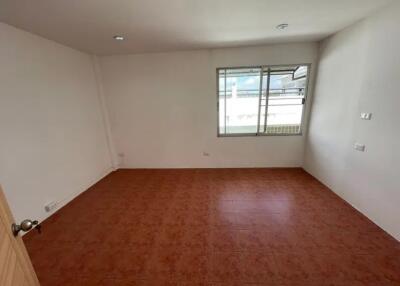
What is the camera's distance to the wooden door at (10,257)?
79 cm

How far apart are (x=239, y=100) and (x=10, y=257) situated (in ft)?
12.7

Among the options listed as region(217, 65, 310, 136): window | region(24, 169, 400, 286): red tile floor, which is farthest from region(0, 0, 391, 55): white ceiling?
region(24, 169, 400, 286): red tile floor

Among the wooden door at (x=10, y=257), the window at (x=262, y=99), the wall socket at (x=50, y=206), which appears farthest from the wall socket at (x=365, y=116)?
the wall socket at (x=50, y=206)

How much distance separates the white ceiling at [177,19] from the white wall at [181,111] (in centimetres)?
53

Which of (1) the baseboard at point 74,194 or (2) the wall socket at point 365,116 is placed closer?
(2) the wall socket at point 365,116

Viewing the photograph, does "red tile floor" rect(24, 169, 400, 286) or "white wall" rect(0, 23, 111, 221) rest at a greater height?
"white wall" rect(0, 23, 111, 221)

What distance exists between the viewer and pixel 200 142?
13.4ft

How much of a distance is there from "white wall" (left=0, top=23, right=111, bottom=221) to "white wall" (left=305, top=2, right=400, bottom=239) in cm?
431

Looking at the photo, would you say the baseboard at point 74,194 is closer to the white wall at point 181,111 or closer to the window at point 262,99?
the white wall at point 181,111

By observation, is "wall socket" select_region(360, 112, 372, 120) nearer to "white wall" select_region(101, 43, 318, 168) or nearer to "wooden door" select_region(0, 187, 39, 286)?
"white wall" select_region(101, 43, 318, 168)

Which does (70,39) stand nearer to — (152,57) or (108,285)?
(152,57)

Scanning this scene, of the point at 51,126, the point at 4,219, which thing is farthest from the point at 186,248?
the point at 51,126

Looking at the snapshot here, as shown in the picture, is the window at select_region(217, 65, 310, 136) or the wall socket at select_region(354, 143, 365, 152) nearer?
the wall socket at select_region(354, 143, 365, 152)

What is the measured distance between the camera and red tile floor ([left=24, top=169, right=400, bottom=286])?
1.73 meters
